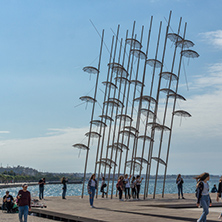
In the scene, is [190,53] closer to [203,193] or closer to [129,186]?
[129,186]

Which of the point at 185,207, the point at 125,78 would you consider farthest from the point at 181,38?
the point at 185,207

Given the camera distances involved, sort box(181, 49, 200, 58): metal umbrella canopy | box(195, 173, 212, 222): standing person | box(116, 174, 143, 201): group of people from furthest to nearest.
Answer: box(181, 49, 200, 58): metal umbrella canopy, box(116, 174, 143, 201): group of people, box(195, 173, 212, 222): standing person

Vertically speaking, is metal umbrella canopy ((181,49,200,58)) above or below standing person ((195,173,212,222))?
above

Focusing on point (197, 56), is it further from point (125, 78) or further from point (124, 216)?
point (124, 216)

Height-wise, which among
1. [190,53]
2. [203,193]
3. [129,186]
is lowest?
[129,186]

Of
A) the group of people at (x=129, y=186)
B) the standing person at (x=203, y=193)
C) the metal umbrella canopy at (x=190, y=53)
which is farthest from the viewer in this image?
the metal umbrella canopy at (x=190, y=53)

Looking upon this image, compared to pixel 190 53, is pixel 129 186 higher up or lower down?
lower down

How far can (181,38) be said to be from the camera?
35.8 meters

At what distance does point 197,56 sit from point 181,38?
2022mm

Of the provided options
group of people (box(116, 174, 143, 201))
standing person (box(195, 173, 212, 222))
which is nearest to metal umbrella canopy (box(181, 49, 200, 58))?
group of people (box(116, 174, 143, 201))

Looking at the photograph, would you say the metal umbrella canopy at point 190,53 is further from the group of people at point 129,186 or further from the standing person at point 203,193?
the standing person at point 203,193

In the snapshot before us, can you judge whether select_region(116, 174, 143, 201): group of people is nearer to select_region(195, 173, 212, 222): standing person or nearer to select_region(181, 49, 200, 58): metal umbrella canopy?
select_region(181, 49, 200, 58): metal umbrella canopy

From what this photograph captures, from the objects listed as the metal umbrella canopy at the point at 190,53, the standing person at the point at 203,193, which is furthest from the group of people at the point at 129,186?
the standing person at the point at 203,193

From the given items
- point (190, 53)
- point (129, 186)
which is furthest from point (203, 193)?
point (190, 53)
